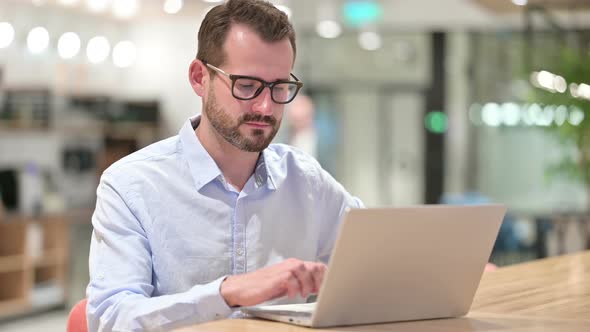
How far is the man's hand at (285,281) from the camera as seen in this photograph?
154 centimetres

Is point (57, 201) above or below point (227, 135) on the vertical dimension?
below

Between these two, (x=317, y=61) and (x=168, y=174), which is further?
(x=317, y=61)

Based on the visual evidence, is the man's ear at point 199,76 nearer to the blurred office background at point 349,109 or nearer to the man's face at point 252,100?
the man's face at point 252,100

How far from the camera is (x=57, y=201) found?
27.1 ft

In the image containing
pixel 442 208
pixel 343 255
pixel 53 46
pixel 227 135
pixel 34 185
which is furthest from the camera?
pixel 53 46

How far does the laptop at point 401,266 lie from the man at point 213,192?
0.26m

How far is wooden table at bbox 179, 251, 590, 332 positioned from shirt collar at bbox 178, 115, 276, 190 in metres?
0.48

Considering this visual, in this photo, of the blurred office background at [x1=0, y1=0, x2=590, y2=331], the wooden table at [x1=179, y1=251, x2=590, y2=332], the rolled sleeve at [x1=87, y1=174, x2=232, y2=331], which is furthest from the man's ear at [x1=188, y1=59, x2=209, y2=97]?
the blurred office background at [x1=0, y1=0, x2=590, y2=331]

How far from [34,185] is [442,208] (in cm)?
679

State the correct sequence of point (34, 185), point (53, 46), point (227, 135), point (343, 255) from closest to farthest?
1. point (343, 255)
2. point (227, 135)
3. point (34, 185)
4. point (53, 46)

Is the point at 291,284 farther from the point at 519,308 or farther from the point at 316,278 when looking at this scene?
the point at 519,308

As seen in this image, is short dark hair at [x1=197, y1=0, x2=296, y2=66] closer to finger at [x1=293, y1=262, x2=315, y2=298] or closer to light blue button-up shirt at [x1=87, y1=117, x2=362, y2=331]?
light blue button-up shirt at [x1=87, y1=117, x2=362, y2=331]

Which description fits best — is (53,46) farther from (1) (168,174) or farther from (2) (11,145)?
(1) (168,174)

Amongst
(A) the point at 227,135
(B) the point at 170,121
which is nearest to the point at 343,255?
(A) the point at 227,135
